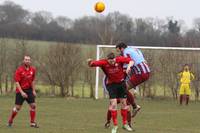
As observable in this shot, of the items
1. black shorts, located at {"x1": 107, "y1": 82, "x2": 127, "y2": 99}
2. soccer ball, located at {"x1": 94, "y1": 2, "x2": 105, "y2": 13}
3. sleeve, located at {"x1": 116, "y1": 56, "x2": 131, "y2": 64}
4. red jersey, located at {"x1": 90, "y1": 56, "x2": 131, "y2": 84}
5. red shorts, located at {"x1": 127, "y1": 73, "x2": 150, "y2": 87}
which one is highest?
soccer ball, located at {"x1": 94, "y1": 2, "x2": 105, "y2": 13}

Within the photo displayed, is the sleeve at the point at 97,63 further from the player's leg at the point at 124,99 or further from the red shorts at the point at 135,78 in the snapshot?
the red shorts at the point at 135,78

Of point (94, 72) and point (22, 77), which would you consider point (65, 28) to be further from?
point (22, 77)

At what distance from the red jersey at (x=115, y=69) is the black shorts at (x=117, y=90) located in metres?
0.10

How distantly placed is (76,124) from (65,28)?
3261 cm

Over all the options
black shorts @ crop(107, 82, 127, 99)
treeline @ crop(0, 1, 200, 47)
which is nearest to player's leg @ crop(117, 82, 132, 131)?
black shorts @ crop(107, 82, 127, 99)

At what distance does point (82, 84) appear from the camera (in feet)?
124

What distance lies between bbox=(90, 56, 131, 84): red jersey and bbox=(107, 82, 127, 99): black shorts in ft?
0.33

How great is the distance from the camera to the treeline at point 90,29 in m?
46.4

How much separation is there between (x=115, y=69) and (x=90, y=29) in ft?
113

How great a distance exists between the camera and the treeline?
46.4 meters

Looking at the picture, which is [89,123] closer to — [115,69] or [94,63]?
[115,69]

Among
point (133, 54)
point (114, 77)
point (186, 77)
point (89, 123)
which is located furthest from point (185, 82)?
point (114, 77)

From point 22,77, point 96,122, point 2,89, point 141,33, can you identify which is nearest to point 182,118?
point 96,122

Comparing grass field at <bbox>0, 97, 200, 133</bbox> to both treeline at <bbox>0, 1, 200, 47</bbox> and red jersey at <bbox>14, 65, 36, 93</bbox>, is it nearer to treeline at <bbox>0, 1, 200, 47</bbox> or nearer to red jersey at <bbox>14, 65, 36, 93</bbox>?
red jersey at <bbox>14, 65, 36, 93</bbox>
